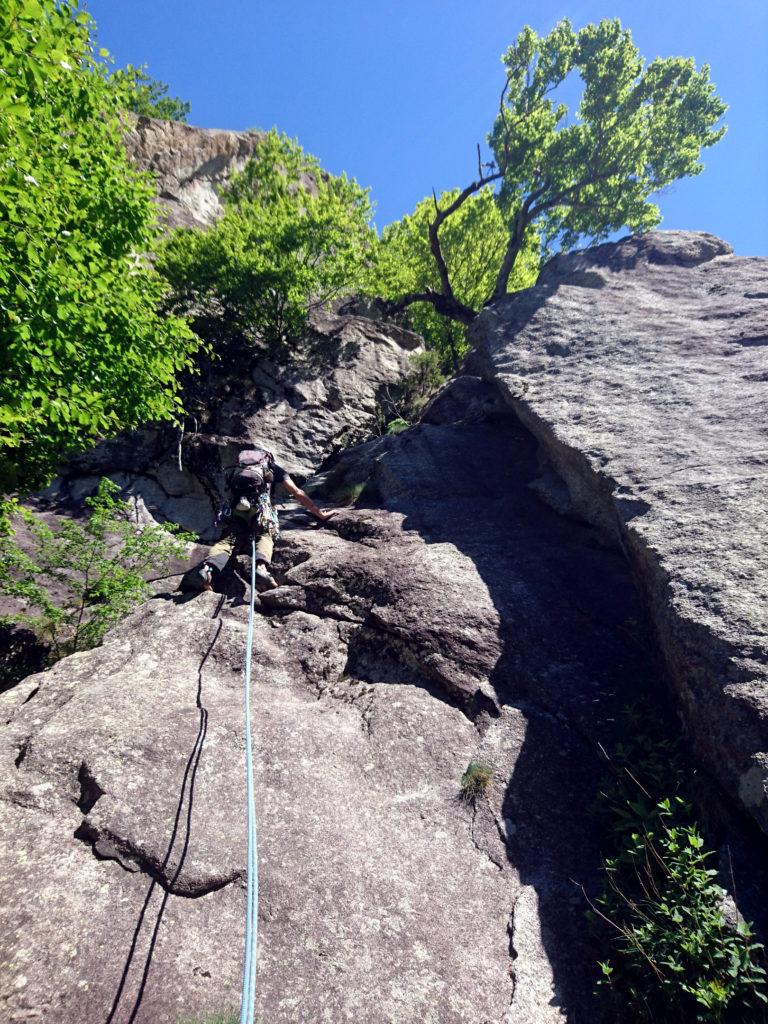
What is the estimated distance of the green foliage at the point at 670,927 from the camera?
338 cm

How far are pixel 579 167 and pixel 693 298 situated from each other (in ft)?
31.0

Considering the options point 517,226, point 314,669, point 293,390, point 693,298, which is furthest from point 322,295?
point 314,669

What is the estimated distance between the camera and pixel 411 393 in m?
16.2

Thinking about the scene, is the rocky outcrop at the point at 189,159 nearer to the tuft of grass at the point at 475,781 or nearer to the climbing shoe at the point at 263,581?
the climbing shoe at the point at 263,581

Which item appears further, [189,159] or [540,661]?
[189,159]

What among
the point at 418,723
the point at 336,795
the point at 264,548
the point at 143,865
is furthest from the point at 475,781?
the point at 264,548

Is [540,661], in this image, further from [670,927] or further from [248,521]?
[248,521]

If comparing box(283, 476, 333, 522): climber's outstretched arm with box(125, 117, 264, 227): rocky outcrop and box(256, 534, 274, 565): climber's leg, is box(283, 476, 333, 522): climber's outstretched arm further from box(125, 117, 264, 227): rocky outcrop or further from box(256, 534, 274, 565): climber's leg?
box(125, 117, 264, 227): rocky outcrop

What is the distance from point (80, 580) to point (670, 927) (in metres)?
7.61

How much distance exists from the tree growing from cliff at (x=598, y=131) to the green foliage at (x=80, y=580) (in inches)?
529

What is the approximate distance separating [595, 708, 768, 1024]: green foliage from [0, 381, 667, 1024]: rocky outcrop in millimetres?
328

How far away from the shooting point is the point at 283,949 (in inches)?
150

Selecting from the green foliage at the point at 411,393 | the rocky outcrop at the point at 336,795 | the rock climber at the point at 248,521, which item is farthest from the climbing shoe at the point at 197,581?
the green foliage at the point at 411,393

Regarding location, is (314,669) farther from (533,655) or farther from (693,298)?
(693,298)
